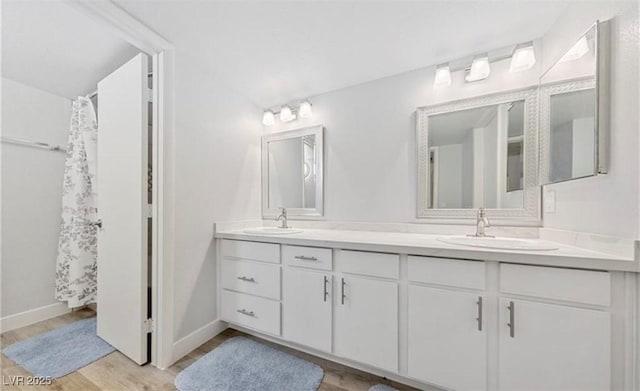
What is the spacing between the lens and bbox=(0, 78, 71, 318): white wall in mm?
1942

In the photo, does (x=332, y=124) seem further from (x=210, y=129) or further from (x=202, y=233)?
(x=202, y=233)

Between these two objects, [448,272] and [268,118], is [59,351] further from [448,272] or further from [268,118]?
[448,272]

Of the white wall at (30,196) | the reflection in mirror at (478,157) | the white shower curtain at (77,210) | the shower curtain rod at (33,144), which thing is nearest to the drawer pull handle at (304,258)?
the reflection in mirror at (478,157)

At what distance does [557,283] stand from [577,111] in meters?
0.84

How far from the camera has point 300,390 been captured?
4.34ft

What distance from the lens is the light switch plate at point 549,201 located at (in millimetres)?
1360

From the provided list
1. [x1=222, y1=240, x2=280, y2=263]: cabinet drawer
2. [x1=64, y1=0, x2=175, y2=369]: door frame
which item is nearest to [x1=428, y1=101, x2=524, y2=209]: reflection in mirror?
[x1=222, y1=240, x2=280, y2=263]: cabinet drawer

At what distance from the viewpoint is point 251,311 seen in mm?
1736

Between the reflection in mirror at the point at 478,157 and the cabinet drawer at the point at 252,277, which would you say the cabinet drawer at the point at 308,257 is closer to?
the cabinet drawer at the point at 252,277

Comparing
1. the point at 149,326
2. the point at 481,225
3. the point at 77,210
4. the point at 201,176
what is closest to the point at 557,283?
the point at 481,225

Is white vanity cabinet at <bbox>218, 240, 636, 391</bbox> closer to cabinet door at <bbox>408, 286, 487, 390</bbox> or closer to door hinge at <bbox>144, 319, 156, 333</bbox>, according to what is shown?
cabinet door at <bbox>408, 286, 487, 390</bbox>

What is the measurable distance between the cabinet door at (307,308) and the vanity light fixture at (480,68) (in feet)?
5.34

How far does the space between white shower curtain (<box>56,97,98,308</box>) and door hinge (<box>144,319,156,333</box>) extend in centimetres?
118

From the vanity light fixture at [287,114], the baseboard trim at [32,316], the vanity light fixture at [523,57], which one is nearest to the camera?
the vanity light fixture at [523,57]
